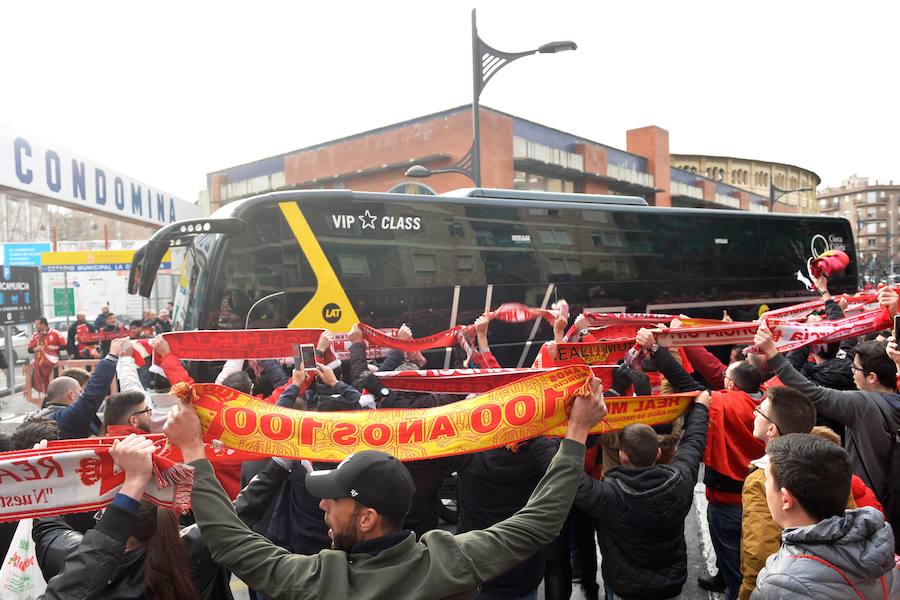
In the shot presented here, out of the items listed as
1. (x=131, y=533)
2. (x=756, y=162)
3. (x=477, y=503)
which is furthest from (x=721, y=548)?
(x=756, y=162)

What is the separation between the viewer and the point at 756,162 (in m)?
75.8

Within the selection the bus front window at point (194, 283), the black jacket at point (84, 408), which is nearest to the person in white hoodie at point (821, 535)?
the black jacket at point (84, 408)

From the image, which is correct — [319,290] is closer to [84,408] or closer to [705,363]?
[84,408]

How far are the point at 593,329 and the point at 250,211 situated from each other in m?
4.75

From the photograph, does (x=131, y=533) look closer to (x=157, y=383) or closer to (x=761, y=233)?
(x=157, y=383)

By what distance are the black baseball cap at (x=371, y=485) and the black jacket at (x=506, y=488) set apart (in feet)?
5.13

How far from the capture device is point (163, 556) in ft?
7.25

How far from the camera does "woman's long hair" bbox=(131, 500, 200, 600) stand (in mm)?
2185

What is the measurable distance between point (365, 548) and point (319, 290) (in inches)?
289

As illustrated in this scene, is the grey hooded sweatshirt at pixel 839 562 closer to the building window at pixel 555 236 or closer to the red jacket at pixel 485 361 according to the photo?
the red jacket at pixel 485 361

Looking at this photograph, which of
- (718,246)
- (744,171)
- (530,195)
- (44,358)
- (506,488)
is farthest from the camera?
(744,171)

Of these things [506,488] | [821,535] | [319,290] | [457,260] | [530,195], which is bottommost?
[506,488]

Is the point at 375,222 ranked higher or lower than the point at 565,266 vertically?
higher

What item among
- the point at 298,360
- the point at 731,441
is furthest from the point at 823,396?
the point at 298,360
